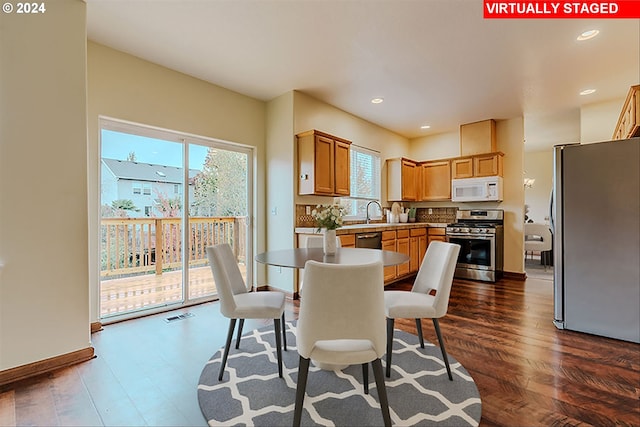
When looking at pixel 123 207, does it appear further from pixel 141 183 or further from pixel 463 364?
Result: pixel 463 364

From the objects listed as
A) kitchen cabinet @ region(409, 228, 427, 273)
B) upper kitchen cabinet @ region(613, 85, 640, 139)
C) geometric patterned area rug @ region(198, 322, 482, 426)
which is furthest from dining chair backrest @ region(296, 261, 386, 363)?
kitchen cabinet @ region(409, 228, 427, 273)

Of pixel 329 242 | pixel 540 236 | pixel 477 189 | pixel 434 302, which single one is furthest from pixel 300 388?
pixel 540 236

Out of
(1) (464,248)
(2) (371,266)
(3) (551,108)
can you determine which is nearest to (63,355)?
(2) (371,266)

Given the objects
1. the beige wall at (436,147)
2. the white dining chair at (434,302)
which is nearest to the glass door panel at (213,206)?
the white dining chair at (434,302)

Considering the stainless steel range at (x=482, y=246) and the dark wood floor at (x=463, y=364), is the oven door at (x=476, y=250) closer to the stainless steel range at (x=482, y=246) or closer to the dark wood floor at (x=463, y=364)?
the stainless steel range at (x=482, y=246)

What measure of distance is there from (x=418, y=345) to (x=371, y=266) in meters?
1.53

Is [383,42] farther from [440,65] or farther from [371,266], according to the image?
[371,266]

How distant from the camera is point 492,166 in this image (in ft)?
17.2

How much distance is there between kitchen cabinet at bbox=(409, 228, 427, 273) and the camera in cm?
522

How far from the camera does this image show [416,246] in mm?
5332

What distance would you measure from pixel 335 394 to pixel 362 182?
13.3 feet

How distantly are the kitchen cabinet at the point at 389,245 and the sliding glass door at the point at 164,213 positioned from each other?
77.8 inches

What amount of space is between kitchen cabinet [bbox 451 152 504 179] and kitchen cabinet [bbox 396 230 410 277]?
1.63 m

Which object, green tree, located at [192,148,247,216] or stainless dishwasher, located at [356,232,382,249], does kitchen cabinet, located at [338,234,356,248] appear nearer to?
stainless dishwasher, located at [356,232,382,249]
